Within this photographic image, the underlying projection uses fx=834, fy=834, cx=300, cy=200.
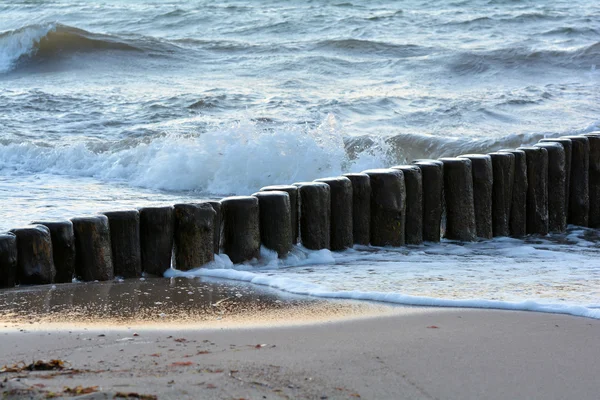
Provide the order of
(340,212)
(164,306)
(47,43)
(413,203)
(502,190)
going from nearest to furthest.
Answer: (164,306)
(340,212)
(413,203)
(502,190)
(47,43)

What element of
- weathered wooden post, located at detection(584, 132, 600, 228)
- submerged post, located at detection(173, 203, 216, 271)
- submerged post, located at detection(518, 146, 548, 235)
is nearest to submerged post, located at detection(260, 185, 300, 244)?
submerged post, located at detection(173, 203, 216, 271)

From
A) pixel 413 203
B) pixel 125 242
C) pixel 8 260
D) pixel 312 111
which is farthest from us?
pixel 312 111

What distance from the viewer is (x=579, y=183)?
7.09 m

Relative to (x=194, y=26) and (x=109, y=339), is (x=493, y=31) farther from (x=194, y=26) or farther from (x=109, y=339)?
(x=109, y=339)

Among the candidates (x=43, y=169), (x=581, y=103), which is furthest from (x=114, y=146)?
(x=581, y=103)

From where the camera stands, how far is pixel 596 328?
12.3 feet

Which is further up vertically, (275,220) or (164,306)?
(275,220)

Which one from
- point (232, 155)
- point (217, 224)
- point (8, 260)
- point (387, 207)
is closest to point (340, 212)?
point (387, 207)

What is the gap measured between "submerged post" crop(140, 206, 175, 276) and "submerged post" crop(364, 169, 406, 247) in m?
1.58

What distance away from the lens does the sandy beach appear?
279 cm

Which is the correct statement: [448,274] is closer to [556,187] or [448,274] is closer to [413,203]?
[413,203]

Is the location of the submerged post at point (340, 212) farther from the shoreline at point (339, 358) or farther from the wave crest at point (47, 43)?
the wave crest at point (47, 43)

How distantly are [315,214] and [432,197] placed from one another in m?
1.03

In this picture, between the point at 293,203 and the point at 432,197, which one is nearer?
the point at 293,203
